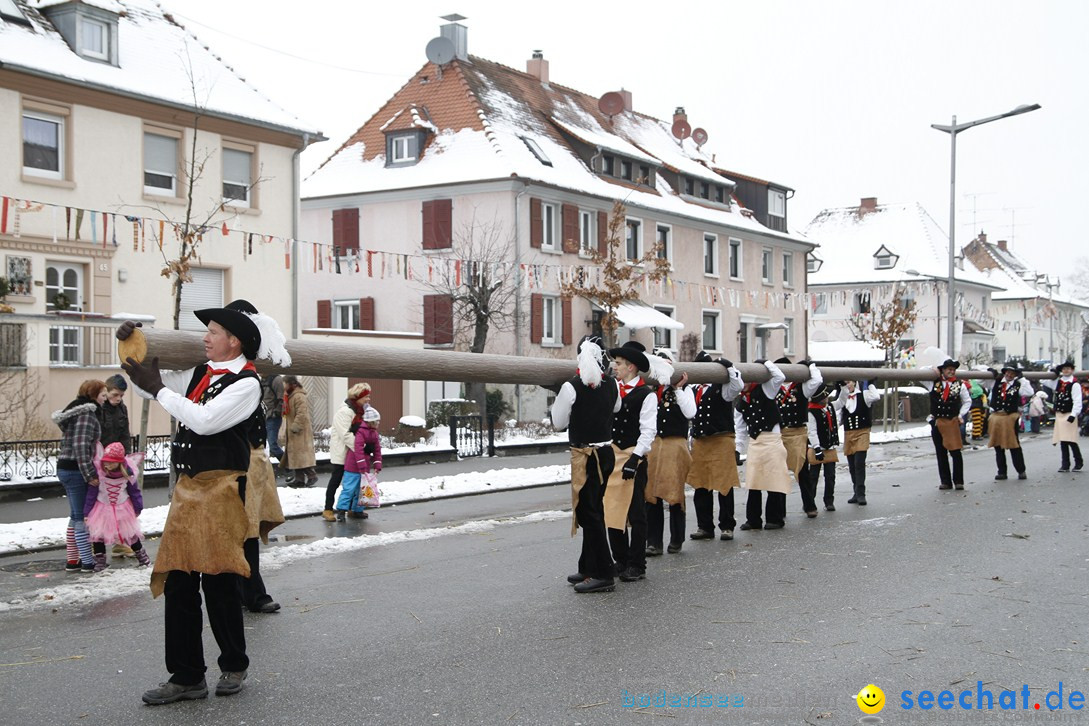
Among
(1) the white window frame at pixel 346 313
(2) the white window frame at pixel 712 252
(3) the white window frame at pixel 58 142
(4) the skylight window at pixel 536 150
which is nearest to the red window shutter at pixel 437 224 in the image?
(1) the white window frame at pixel 346 313

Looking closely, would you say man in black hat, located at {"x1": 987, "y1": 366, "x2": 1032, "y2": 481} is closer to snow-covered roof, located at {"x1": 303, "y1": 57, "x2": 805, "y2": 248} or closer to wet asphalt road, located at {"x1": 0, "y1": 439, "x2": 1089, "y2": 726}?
wet asphalt road, located at {"x1": 0, "y1": 439, "x2": 1089, "y2": 726}

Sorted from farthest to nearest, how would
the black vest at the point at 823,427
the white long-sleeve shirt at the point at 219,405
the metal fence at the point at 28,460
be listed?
the metal fence at the point at 28,460 < the black vest at the point at 823,427 < the white long-sleeve shirt at the point at 219,405

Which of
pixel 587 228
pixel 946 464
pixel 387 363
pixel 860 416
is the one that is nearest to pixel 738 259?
pixel 587 228

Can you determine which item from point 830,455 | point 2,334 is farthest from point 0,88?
point 830,455

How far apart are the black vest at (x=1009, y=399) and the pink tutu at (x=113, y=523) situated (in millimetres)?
13577

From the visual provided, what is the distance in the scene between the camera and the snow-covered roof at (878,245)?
61.1 metres

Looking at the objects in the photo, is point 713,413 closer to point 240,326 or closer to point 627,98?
point 240,326

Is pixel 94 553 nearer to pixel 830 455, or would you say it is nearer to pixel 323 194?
pixel 830 455

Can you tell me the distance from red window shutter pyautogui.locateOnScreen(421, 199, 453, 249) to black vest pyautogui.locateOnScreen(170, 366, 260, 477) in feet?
94.3

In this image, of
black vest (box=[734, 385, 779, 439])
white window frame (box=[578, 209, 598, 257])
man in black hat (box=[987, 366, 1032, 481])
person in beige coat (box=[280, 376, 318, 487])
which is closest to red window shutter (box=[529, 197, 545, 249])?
white window frame (box=[578, 209, 598, 257])

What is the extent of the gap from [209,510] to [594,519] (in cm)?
357

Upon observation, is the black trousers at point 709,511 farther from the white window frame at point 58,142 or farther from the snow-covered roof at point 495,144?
the snow-covered roof at point 495,144

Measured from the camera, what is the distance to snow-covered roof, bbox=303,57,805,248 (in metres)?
34.9

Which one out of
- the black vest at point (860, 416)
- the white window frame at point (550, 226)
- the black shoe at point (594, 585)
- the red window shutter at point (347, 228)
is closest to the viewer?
the black shoe at point (594, 585)
